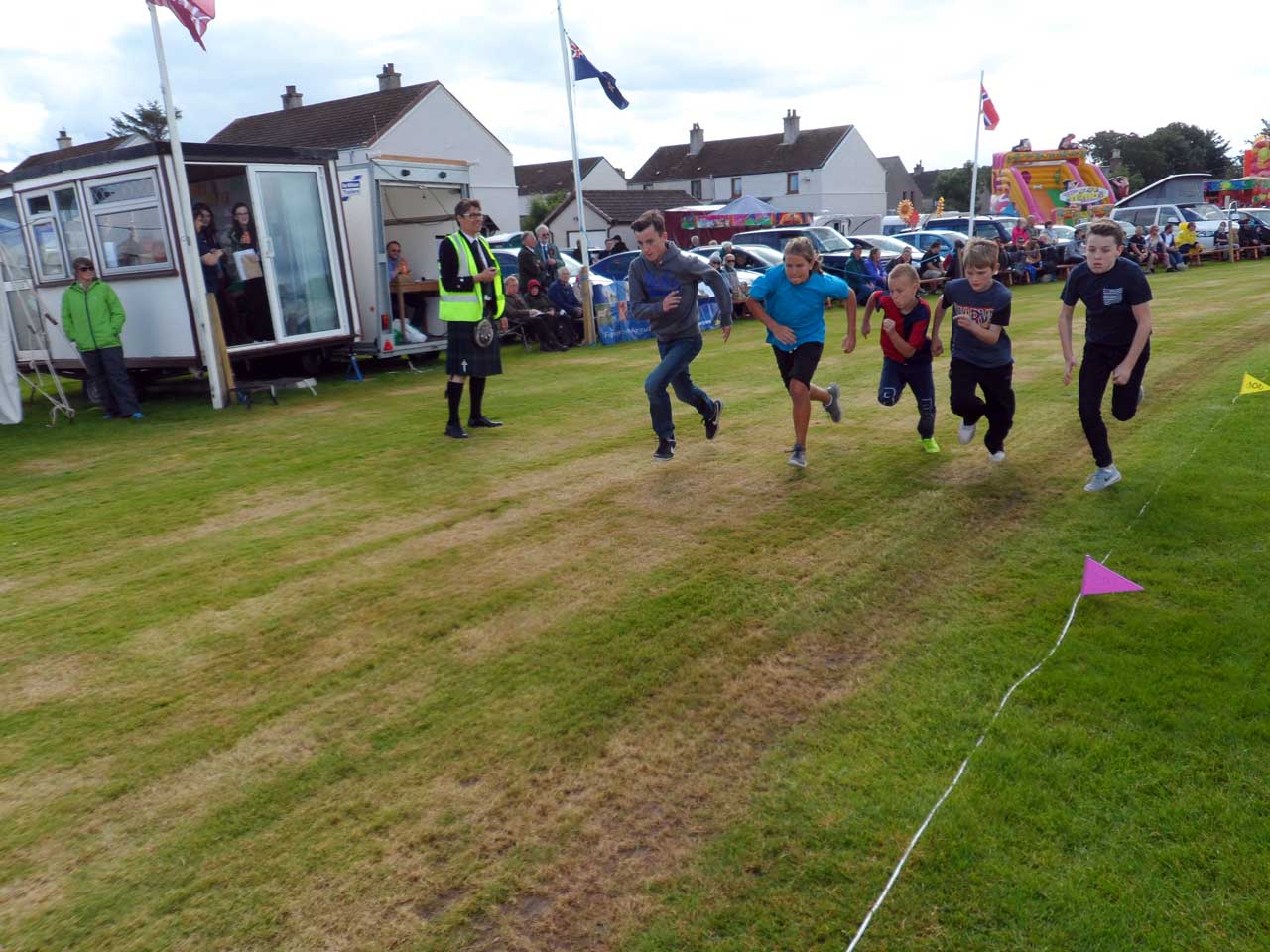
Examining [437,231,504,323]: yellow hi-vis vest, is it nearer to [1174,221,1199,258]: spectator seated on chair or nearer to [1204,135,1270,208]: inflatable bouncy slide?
[1174,221,1199,258]: spectator seated on chair

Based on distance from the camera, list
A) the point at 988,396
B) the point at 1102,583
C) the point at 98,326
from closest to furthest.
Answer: the point at 1102,583
the point at 988,396
the point at 98,326

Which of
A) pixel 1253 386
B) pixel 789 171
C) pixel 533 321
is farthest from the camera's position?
pixel 789 171

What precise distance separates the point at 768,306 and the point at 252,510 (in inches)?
167

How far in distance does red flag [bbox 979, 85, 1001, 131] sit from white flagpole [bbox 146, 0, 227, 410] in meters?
23.4

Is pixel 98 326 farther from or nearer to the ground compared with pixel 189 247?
nearer to the ground

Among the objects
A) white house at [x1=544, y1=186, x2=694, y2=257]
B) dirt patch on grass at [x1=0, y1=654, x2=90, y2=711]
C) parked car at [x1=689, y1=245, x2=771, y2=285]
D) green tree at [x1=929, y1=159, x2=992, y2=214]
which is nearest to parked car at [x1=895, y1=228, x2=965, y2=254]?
parked car at [x1=689, y1=245, x2=771, y2=285]

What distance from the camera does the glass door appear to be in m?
11.9

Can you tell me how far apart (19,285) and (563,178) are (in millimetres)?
51760

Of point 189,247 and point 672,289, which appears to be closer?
point 672,289

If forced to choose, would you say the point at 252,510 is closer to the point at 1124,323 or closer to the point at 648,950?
the point at 648,950

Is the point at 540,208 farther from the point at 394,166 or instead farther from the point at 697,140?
the point at 394,166

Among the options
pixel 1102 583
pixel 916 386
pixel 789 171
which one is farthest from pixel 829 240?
pixel 789 171

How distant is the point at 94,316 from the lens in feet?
36.0

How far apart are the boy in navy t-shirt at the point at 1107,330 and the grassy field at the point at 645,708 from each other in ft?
1.46
